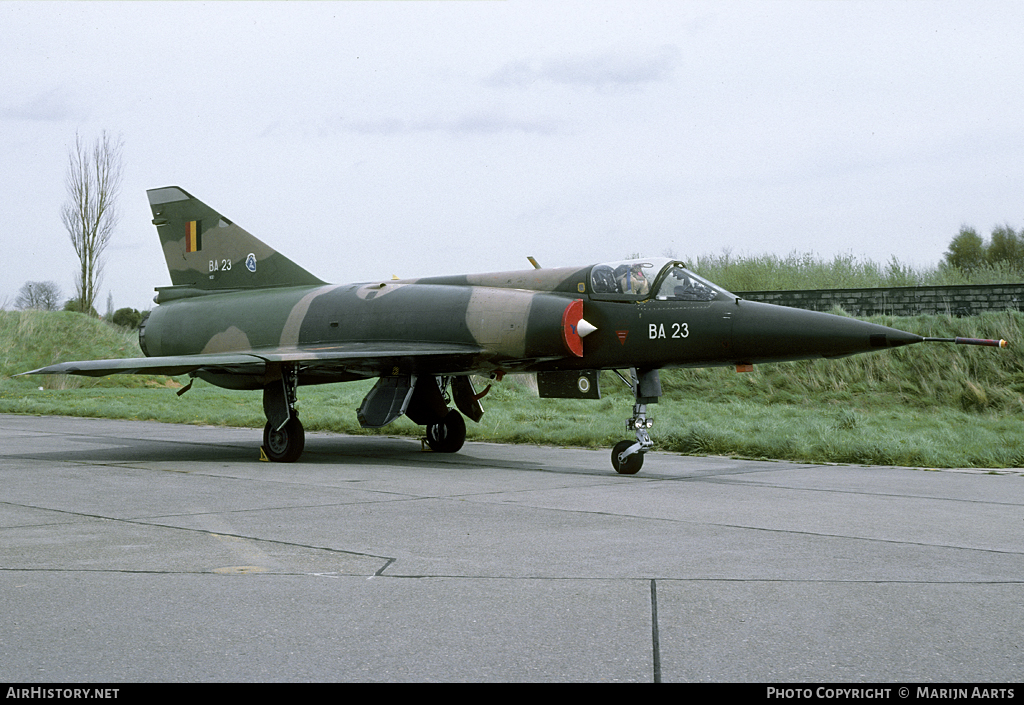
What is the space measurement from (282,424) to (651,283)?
5435 millimetres

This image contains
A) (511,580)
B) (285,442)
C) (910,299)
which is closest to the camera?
(511,580)

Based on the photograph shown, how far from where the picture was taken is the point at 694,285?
12.0 m

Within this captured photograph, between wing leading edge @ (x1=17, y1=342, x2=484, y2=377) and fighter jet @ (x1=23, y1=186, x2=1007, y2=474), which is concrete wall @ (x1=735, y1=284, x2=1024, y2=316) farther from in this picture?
wing leading edge @ (x1=17, y1=342, x2=484, y2=377)

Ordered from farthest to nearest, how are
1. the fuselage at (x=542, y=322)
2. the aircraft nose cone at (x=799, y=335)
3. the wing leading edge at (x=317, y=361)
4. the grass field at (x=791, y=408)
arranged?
the grass field at (x=791, y=408) → the wing leading edge at (x=317, y=361) → the fuselage at (x=542, y=322) → the aircraft nose cone at (x=799, y=335)

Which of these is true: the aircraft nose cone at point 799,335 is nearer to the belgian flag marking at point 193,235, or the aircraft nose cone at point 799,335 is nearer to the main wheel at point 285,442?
the main wheel at point 285,442

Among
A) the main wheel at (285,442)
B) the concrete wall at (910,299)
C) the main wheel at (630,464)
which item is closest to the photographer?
the main wheel at (630,464)

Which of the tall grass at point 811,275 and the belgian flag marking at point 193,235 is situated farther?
the tall grass at point 811,275

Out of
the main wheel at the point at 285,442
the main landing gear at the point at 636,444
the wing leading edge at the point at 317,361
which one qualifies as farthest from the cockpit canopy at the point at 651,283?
the main wheel at the point at 285,442

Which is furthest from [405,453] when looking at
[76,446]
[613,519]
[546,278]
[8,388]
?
[8,388]

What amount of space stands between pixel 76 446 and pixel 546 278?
818 cm

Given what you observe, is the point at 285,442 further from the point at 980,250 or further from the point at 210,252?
the point at 980,250

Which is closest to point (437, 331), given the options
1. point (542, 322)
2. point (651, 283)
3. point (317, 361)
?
point (317, 361)

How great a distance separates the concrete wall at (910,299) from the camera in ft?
82.5

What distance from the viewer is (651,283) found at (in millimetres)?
12180
